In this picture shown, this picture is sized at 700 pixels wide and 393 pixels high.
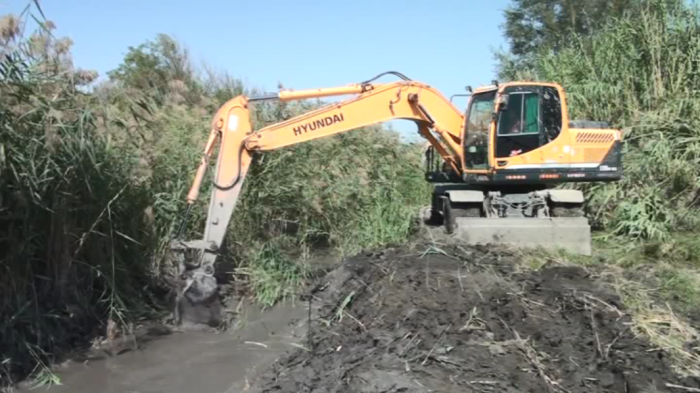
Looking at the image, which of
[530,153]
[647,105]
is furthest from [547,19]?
[530,153]

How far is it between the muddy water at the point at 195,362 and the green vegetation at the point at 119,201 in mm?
390

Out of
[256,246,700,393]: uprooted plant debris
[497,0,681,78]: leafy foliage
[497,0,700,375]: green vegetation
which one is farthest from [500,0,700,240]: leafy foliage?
[497,0,681,78]: leafy foliage

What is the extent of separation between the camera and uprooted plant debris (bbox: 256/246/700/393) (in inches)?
182

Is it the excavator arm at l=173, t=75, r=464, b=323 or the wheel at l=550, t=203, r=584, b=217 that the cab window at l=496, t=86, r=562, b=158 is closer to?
the excavator arm at l=173, t=75, r=464, b=323

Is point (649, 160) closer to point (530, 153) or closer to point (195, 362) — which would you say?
point (530, 153)

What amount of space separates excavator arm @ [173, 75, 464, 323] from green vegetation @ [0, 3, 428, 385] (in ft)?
1.81

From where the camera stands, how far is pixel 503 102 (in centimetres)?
900

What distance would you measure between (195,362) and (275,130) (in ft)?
9.71

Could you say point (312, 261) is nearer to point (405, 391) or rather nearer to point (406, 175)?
point (406, 175)

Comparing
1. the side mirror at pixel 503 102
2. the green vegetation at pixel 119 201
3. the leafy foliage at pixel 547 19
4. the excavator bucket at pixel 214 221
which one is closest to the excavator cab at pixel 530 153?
the side mirror at pixel 503 102

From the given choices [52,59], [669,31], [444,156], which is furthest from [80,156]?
[669,31]

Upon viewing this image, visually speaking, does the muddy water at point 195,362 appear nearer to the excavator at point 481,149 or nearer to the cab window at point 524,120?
the excavator at point 481,149

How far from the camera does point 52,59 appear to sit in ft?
23.7

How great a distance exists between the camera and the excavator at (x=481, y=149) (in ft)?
27.2
